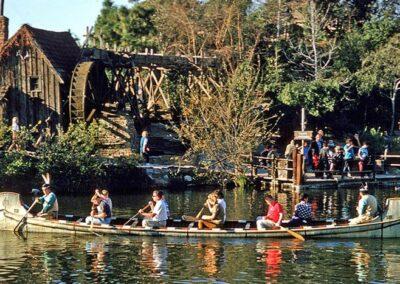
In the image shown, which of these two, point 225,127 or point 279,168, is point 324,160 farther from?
point 225,127

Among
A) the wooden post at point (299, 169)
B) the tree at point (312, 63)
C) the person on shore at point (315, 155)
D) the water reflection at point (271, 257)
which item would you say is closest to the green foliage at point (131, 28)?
the tree at point (312, 63)

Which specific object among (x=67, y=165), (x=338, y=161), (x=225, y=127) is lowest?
(x=67, y=165)

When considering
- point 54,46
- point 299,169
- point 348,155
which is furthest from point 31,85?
point 348,155

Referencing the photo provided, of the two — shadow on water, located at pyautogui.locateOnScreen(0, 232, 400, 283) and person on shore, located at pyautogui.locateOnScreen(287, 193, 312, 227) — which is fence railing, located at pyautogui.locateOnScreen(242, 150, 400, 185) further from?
shadow on water, located at pyautogui.locateOnScreen(0, 232, 400, 283)

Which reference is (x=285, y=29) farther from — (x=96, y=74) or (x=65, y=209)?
(x=65, y=209)

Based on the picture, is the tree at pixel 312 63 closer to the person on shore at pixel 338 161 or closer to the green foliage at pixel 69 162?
the person on shore at pixel 338 161

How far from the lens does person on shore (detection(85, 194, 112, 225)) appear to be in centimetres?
3281

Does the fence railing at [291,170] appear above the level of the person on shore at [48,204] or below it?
above

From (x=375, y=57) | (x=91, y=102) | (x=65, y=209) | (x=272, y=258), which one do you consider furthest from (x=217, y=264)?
(x=375, y=57)

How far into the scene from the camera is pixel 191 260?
28.4m

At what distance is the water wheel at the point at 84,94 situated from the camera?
49281mm

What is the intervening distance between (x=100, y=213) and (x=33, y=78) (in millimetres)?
20356

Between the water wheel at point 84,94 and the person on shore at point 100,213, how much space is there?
16.6 metres

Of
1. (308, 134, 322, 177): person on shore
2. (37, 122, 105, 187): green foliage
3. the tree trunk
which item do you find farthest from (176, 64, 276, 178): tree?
the tree trunk
